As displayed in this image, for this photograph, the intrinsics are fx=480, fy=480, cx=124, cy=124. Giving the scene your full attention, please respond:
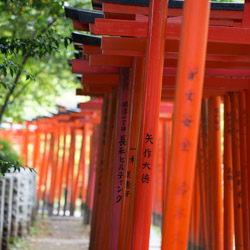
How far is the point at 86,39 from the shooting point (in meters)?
5.98

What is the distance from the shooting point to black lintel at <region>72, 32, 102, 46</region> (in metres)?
5.92


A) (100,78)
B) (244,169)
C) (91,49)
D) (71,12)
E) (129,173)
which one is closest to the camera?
(71,12)

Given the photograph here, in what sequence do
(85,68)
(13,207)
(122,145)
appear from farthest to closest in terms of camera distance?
(13,207) < (85,68) < (122,145)

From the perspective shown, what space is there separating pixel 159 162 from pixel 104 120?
18.0ft

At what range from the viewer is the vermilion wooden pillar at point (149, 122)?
15.7 ft

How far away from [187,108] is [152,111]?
1546 millimetres

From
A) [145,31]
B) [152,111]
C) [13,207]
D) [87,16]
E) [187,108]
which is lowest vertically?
[13,207]

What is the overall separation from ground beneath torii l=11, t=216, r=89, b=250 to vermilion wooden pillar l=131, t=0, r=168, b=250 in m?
5.70

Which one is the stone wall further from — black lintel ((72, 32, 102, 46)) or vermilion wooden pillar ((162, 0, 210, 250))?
vermilion wooden pillar ((162, 0, 210, 250))

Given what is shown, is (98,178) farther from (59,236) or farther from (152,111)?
(152,111)

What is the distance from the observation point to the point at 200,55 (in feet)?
10.7

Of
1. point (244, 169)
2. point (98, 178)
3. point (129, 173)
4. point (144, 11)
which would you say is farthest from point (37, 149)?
point (144, 11)

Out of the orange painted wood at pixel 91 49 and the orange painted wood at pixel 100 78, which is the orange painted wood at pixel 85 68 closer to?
the orange painted wood at pixel 100 78

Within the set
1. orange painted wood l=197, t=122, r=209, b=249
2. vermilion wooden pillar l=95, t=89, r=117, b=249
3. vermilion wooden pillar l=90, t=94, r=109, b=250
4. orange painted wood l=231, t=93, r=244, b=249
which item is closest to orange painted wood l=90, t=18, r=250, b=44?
orange painted wood l=231, t=93, r=244, b=249
